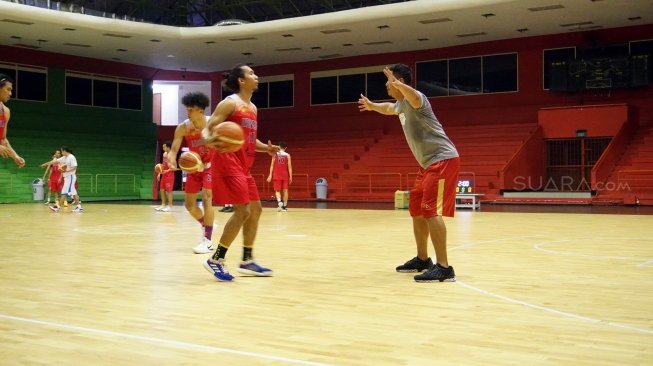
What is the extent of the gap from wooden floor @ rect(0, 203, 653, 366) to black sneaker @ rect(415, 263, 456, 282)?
125 millimetres

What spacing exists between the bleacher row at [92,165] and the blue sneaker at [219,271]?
23.8 m

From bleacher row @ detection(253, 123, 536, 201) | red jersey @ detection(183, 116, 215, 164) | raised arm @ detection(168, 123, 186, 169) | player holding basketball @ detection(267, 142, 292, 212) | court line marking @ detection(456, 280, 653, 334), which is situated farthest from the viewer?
bleacher row @ detection(253, 123, 536, 201)

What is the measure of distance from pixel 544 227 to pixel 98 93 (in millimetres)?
25020

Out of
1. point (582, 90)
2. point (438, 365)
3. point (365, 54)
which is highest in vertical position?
point (365, 54)

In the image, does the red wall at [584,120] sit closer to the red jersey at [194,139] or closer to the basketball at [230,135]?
the red jersey at [194,139]

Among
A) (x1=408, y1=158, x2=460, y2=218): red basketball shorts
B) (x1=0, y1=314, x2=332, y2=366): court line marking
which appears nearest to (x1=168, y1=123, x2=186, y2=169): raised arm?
(x1=408, y1=158, x2=460, y2=218): red basketball shorts

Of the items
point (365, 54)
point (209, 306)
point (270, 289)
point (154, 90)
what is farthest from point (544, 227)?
point (154, 90)

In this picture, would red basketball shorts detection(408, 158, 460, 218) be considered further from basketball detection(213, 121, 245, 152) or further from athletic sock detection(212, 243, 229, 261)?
athletic sock detection(212, 243, 229, 261)

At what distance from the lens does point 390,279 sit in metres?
6.23

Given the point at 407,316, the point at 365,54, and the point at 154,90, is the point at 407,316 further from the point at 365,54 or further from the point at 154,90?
the point at 154,90

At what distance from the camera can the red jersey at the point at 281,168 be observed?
1945cm

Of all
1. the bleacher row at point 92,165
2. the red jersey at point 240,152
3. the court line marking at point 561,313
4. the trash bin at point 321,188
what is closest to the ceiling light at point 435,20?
the trash bin at point 321,188

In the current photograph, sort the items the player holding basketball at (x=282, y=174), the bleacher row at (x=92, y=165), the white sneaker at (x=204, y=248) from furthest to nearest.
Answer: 1. the bleacher row at (x=92, y=165)
2. the player holding basketball at (x=282, y=174)
3. the white sneaker at (x=204, y=248)

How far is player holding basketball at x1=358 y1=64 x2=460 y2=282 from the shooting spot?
6105mm
